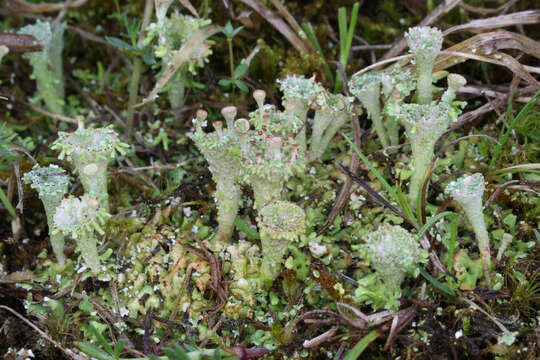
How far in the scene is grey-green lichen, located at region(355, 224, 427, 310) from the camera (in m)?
1.89

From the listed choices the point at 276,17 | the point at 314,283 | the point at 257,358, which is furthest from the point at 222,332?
the point at 276,17

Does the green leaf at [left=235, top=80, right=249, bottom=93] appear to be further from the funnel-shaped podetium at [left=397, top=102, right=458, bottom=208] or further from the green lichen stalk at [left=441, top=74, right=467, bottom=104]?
the green lichen stalk at [left=441, top=74, right=467, bottom=104]

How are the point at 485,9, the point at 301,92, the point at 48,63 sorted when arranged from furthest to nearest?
the point at 48,63, the point at 485,9, the point at 301,92

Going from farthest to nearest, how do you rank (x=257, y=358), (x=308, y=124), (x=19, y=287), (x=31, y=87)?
1. (x=31, y=87)
2. (x=308, y=124)
3. (x=19, y=287)
4. (x=257, y=358)

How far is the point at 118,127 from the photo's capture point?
9.95 ft

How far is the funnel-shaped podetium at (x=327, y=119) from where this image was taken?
7.79 feet

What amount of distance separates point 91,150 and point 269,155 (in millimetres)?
814

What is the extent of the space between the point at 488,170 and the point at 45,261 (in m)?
2.26

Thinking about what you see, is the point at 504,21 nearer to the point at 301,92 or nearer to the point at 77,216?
the point at 301,92

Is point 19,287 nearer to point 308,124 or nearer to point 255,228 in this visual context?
point 255,228

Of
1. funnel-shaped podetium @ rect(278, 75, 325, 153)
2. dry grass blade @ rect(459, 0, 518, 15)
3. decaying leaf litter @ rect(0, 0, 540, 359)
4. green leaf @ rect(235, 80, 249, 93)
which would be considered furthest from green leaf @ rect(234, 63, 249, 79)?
dry grass blade @ rect(459, 0, 518, 15)

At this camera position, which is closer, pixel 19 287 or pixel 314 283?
pixel 314 283

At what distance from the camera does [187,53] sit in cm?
265

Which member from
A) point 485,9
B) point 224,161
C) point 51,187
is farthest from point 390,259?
point 485,9
